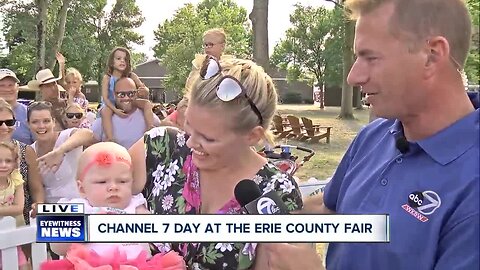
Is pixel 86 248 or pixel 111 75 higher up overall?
pixel 111 75

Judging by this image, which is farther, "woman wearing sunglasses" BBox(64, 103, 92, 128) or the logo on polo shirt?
"woman wearing sunglasses" BBox(64, 103, 92, 128)

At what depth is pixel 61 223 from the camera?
81 centimetres

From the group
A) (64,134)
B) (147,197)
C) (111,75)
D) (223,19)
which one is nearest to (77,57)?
(223,19)

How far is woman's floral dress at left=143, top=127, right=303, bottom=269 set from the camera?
0.97 metres

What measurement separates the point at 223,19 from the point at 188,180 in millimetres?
15992

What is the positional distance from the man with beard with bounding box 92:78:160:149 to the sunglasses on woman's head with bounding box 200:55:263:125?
1.82 metres

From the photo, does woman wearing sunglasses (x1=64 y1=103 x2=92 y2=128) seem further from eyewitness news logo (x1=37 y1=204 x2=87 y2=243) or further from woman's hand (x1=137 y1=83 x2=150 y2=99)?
eyewitness news logo (x1=37 y1=204 x2=87 y2=243)

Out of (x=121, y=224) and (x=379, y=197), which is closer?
(x=121, y=224)

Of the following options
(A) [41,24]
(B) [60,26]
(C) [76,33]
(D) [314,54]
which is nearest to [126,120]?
(A) [41,24]

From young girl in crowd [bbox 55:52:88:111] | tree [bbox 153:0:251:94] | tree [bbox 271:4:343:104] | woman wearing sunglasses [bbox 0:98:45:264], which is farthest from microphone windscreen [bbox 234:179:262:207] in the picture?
tree [bbox 271:4:343:104]

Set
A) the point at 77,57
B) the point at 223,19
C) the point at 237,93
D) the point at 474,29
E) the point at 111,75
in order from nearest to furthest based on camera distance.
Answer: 1. the point at 474,29
2. the point at 237,93
3. the point at 111,75
4. the point at 77,57
5. the point at 223,19

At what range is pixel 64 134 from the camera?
238cm

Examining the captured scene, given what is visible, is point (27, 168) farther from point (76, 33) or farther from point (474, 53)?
point (76, 33)

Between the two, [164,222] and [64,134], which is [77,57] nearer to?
[64,134]
